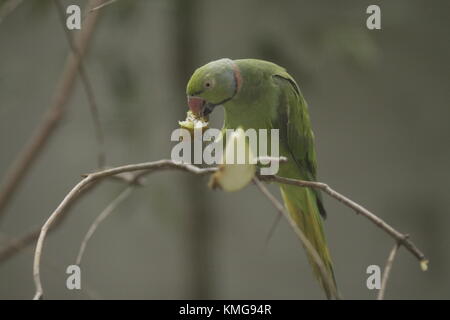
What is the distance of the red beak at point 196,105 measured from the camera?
485 millimetres

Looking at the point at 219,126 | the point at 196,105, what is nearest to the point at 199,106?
the point at 196,105

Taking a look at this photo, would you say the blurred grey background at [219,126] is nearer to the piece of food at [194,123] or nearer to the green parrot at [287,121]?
the green parrot at [287,121]

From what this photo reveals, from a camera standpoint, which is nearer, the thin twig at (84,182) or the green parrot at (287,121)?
the thin twig at (84,182)

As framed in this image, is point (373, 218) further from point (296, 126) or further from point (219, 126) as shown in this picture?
point (219, 126)

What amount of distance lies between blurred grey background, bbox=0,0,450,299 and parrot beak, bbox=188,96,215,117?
0.71 feet

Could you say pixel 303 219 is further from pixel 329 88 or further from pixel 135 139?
pixel 135 139

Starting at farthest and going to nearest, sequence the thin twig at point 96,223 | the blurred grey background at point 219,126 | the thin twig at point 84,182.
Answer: the blurred grey background at point 219,126, the thin twig at point 96,223, the thin twig at point 84,182

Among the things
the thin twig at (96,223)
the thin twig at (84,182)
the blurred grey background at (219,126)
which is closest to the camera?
the thin twig at (84,182)

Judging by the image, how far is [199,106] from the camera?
0.49 m

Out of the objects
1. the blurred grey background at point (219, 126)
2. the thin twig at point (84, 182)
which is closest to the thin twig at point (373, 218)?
the thin twig at point (84, 182)

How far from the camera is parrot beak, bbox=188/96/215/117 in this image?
49 centimetres

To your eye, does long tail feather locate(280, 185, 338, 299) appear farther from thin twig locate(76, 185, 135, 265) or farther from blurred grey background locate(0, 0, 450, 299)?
thin twig locate(76, 185, 135, 265)

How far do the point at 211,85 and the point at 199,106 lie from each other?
3 cm

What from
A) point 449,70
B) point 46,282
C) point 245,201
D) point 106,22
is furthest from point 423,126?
point 46,282
